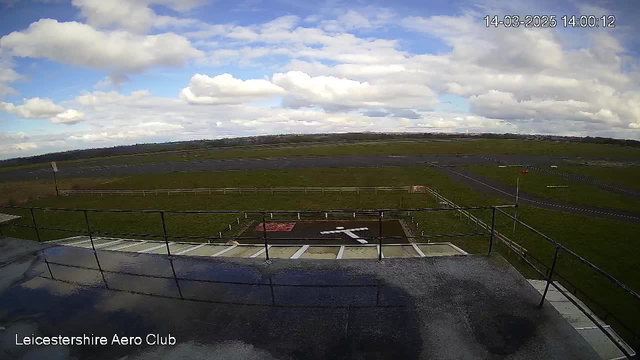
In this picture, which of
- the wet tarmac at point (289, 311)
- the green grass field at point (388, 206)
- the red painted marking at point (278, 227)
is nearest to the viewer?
the wet tarmac at point (289, 311)

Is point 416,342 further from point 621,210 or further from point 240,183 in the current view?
point 240,183

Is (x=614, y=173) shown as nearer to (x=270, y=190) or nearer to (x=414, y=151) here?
(x=414, y=151)

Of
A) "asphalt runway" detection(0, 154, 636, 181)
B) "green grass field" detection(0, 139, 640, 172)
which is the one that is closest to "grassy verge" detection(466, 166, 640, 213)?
"asphalt runway" detection(0, 154, 636, 181)

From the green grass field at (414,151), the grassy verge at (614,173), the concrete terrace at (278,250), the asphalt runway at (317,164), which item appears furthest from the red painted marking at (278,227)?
the green grass field at (414,151)

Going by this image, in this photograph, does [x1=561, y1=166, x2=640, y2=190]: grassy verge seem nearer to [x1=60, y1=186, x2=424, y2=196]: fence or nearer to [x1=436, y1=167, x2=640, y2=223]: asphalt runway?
[x1=436, y1=167, x2=640, y2=223]: asphalt runway

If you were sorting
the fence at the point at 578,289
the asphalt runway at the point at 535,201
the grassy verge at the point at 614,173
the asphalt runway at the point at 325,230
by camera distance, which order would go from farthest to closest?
1. the grassy verge at the point at 614,173
2. the asphalt runway at the point at 535,201
3. the asphalt runway at the point at 325,230
4. the fence at the point at 578,289

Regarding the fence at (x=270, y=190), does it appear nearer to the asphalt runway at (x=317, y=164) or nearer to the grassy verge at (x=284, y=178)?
the grassy verge at (x=284, y=178)

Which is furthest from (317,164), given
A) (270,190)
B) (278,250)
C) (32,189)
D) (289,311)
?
(289,311)
